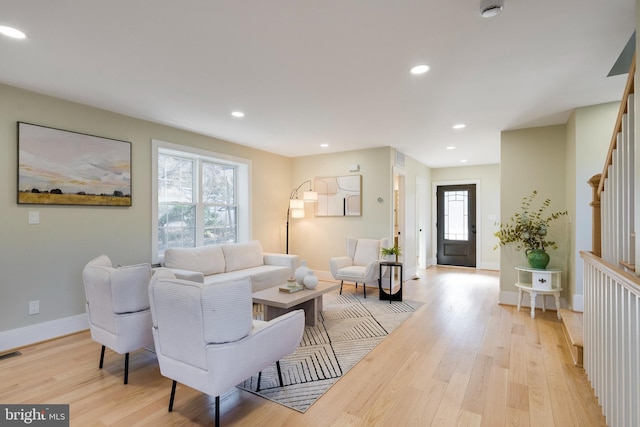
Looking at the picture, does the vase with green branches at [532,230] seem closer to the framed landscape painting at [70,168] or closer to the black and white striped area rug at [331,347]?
the black and white striped area rug at [331,347]

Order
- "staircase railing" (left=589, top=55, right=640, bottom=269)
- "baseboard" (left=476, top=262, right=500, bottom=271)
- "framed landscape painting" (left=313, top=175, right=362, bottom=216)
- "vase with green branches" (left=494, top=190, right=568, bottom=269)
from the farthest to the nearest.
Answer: "baseboard" (left=476, top=262, right=500, bottom=271), "framed landscape painting" (left=313, top=175, right=362, bottom=216), "vase with green branches" (left=494, top=190, right=568, bottom=269), "staircase railing" (left=589, top=55, right=640, bottom=269)

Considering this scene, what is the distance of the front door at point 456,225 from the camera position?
751 centimetres

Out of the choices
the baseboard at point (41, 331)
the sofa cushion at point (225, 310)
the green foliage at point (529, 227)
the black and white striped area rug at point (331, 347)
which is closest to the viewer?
the sofa cushion at point (225, 310)

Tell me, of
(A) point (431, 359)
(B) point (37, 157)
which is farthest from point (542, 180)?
(B) point (37, 157)

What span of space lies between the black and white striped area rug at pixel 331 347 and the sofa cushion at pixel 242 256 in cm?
127

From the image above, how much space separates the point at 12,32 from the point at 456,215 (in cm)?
789

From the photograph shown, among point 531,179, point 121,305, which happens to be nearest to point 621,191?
point 531,179

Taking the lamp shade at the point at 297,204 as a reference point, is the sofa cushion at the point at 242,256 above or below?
below

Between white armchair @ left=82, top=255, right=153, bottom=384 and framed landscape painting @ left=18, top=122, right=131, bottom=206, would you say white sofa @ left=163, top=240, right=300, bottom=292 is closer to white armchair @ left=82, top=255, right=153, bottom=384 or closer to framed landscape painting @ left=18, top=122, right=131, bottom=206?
framed landscape painting @ left=18, top=122, right=131, bottom=206

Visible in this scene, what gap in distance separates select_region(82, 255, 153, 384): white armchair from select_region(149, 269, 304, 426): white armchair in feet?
1.75

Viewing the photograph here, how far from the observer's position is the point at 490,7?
5.77 feet

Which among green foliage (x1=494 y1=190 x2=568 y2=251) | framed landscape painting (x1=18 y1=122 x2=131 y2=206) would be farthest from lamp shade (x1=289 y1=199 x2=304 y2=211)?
green foliage (x1=494 y1=190 x2=568 y2=251)

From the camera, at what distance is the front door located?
7508mm

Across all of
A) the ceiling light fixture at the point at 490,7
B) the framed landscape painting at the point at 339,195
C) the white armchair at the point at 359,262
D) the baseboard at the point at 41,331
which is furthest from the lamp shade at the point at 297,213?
the ceiling light fixture at the point at 490,7
